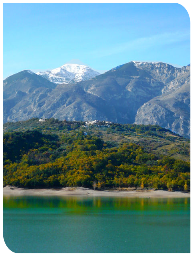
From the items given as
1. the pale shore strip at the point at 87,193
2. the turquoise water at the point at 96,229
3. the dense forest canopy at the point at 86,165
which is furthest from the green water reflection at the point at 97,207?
the dense forest canopy at the point at 86,165

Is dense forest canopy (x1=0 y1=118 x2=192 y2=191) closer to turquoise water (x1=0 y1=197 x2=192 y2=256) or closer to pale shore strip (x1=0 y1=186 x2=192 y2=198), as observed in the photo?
pale shore strip (x1=0 y1=186 x2=192 y2=198)

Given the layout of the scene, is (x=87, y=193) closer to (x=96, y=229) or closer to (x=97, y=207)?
(x=97, y=207)

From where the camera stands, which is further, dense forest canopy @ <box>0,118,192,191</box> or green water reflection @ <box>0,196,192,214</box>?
dense forest canopy @ <box>0,118,192,191</box>

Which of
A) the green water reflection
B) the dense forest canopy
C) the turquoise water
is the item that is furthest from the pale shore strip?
the turquoise water

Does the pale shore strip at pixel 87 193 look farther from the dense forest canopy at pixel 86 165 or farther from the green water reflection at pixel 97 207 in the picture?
the green water reflection at pixel 97 207

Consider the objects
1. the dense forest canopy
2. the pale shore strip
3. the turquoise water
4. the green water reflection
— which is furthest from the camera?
the dense forest canopy

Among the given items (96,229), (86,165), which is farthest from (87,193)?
(96,229)

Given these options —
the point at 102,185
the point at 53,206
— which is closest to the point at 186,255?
the point at 53,206
